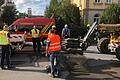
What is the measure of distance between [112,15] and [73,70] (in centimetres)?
3645

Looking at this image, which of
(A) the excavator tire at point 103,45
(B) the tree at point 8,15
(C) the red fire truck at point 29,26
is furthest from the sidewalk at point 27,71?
(B) the tree at point 8,15

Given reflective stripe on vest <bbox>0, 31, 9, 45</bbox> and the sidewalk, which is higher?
reflective stripe on vest <bbox>0, 31, 9, 45</bbox>

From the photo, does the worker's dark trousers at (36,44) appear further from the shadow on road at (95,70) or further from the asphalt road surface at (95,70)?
the shadow on road at (95,70)

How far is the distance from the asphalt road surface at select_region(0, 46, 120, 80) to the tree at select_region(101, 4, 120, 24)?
101ft

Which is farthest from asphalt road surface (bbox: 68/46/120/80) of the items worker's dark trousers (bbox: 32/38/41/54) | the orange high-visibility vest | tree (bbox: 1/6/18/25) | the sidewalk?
tree (bbox: 1/6/18/25)

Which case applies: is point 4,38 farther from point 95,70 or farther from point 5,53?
point 95,70

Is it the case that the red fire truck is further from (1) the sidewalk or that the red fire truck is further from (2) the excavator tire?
(1) the sidewalk

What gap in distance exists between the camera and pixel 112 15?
5350 centimetres

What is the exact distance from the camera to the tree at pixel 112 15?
173 feet

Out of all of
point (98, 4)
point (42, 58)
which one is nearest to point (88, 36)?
point (42, 58)

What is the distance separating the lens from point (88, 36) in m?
25.8

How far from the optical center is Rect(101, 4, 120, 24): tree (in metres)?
52.7

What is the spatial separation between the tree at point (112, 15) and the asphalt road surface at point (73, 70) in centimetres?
3085

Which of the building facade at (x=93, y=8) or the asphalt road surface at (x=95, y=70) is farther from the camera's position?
the building facade at (x=93, y=8)
